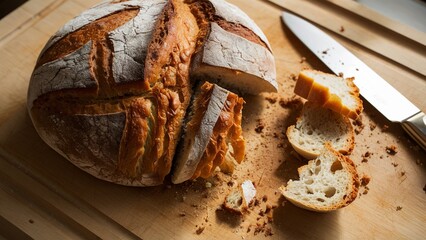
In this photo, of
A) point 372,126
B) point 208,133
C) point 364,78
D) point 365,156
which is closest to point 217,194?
point 208,133

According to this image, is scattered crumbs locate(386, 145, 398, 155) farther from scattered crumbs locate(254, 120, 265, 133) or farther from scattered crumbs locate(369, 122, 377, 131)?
scattered crumbs locate(254, 120, 265, 133)

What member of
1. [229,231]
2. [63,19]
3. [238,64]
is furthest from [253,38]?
[63,19]

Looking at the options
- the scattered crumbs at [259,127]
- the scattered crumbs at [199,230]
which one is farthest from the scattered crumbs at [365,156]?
the scattered crumbs at [199,230]

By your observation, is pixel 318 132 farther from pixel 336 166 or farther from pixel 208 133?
A: pixel 208 133

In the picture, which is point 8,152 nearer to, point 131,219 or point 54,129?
point 54,129

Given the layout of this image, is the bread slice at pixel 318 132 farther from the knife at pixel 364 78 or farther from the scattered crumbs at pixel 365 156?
the knife at pixel 364 78

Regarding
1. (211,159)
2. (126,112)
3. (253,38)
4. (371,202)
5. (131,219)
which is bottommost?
(131,219)
